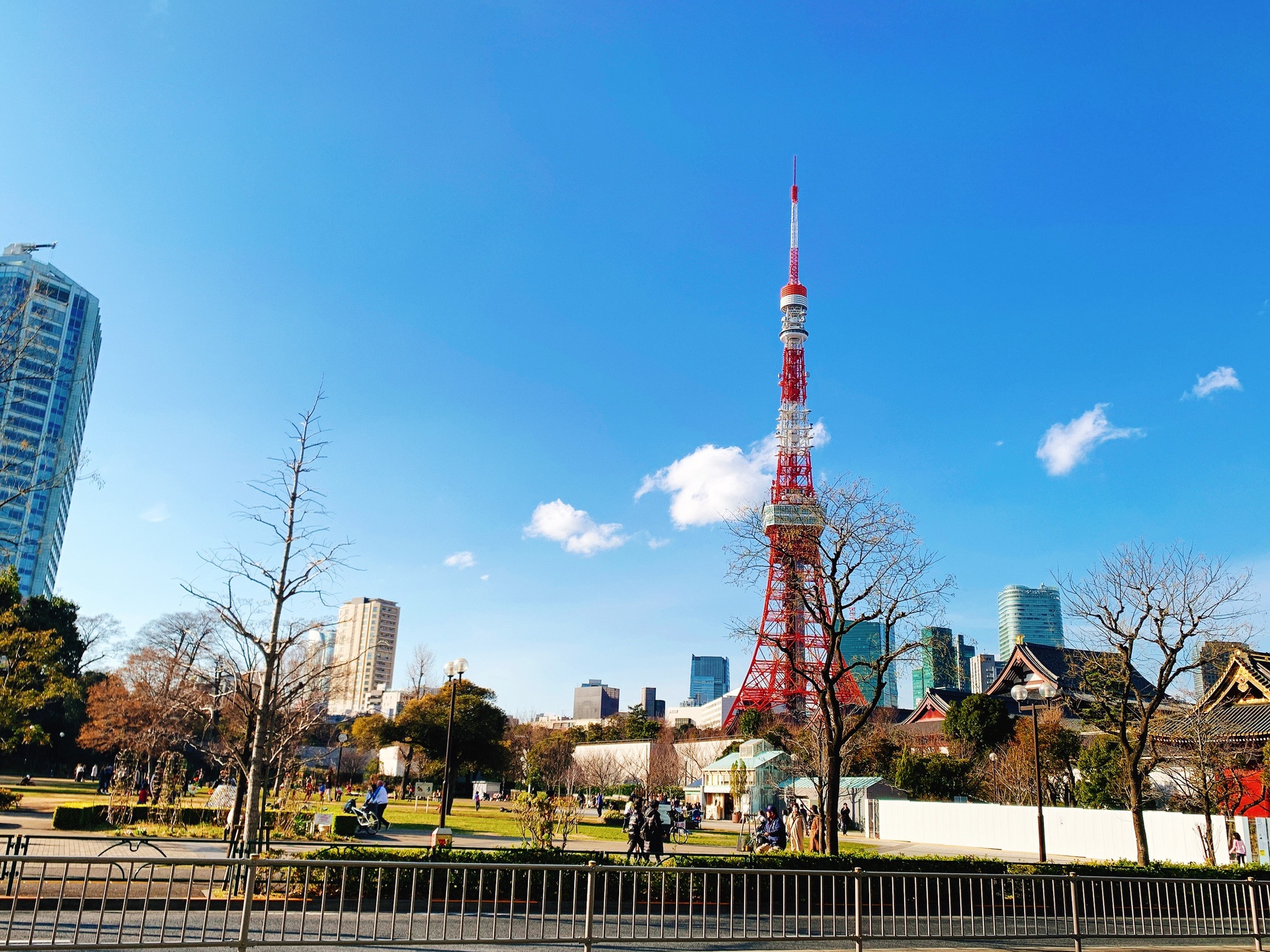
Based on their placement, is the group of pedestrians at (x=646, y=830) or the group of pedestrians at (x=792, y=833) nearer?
the group of pedestrians at (x=646, y=830)

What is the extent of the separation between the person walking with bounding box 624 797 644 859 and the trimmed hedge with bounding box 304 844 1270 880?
0.88 m

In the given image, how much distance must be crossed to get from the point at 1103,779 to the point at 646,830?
19305mm

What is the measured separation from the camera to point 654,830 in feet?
54.2

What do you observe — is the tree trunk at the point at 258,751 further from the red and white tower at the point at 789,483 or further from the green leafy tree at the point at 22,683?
the red and white tower at the point at 789,483

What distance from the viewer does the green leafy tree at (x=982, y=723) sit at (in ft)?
126

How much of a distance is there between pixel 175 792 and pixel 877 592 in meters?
22.9

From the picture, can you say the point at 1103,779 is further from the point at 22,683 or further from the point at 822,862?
the point at 22,683

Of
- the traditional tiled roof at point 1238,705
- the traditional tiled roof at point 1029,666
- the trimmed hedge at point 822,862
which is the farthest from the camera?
the traditional tiled roof at point 1029,666

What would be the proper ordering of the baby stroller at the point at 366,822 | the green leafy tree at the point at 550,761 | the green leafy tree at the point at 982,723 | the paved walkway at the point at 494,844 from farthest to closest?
1. the green leafy tree at the point at 550,761
2. the green leafy tree at the point at 982,723
3. the baby stroller at the point at 366,822
4. the paved walkway at the point at 494,844

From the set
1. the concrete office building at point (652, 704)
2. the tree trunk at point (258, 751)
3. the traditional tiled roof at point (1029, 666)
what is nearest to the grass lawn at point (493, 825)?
the tree trunk at point (258, 751)

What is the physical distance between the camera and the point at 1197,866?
50.6 feet

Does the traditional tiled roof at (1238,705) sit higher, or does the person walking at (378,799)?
the traditional tiled roof at (1238,705)

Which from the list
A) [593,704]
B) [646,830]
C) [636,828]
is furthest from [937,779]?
[593,704]

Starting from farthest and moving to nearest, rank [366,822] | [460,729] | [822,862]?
[460,729], [366,822], [822,862]
